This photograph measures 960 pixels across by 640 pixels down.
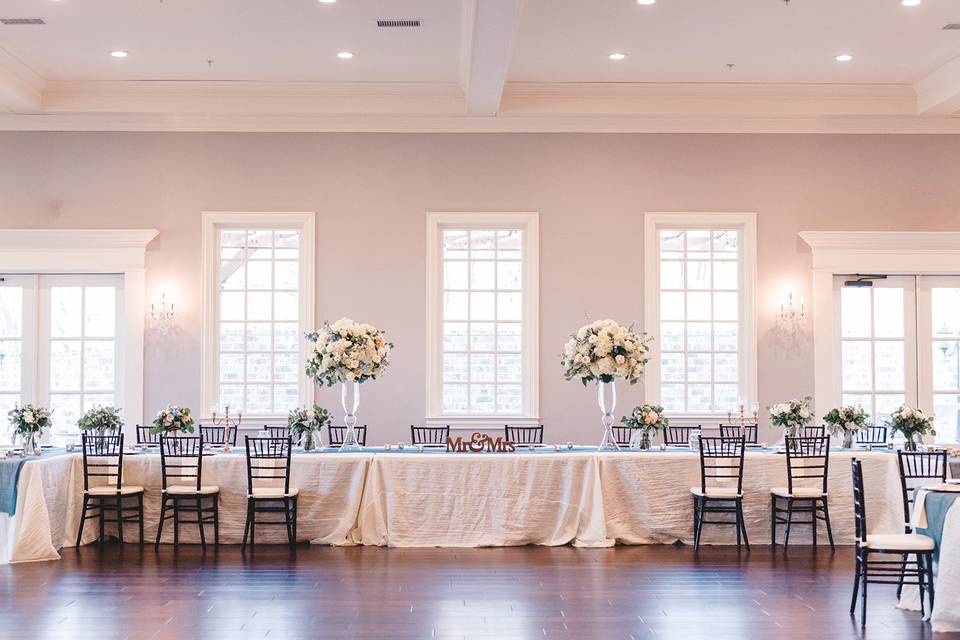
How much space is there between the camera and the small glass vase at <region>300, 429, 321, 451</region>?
8828mm

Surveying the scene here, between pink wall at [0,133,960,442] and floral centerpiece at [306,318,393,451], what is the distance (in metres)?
2.03

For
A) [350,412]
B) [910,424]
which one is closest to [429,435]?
[350,412]

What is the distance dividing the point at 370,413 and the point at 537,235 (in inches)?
104

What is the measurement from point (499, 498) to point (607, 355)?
1.53 metres

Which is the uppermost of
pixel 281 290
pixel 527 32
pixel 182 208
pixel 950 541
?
pixel 527 32

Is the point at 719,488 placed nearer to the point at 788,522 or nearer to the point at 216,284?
the point at 788,522

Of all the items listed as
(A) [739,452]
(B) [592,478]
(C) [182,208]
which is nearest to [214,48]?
(C) [182,208]

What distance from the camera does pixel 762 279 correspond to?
438 inches

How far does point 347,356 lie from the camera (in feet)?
28.6

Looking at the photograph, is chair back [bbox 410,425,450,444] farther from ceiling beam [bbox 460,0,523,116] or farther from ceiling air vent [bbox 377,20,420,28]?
ceiling air vent [bbox 377,20,420,28]

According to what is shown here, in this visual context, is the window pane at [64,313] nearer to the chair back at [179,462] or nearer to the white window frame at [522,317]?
the chair back at [179,462]

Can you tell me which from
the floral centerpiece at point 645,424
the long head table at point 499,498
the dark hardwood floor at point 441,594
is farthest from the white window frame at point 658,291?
the dark hardwood floor at point 441,594

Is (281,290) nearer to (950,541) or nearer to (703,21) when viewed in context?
(703,21)

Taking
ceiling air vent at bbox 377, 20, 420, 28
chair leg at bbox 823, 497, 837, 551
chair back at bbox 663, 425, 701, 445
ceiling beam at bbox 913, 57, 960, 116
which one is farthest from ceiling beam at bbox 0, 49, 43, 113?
ceiling beam at bbox 913, 57, 960, 116
